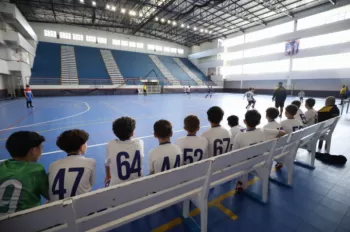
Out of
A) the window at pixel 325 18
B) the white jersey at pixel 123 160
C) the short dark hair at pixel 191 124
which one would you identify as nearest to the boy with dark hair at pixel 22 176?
the white jersey at pixel 123 160

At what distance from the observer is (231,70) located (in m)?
37.1

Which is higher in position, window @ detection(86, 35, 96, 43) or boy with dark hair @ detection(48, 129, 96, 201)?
window @ detection(86, 35, 96, 43)

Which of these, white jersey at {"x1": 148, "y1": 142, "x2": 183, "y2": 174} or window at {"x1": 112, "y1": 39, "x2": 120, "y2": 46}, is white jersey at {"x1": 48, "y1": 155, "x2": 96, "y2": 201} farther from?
window at {"x1": 112, "y1": 39, "x2": 120, "y2": 46}

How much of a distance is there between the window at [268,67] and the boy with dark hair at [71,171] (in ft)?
108

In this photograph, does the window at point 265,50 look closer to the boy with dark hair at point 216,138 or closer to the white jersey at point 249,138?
the white jersey at point 249,138

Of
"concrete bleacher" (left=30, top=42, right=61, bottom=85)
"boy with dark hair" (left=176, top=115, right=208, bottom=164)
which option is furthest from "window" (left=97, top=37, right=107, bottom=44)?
"boy with dark hair" (left=176, top=115, right=208, bottom=164)

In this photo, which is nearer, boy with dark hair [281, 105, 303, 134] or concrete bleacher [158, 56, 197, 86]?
boy with dark hair [281, 105, 303, 134]

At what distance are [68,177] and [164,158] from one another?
1044 mm

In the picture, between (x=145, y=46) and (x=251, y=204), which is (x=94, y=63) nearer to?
(x=145, y=46)

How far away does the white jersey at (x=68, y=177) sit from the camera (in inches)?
67.2

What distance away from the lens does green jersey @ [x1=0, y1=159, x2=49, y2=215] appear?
4.62 feet

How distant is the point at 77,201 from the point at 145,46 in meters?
41.9

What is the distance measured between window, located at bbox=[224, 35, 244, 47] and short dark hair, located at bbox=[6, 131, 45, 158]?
3863cm

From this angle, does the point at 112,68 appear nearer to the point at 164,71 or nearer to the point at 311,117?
the point at 164,71
